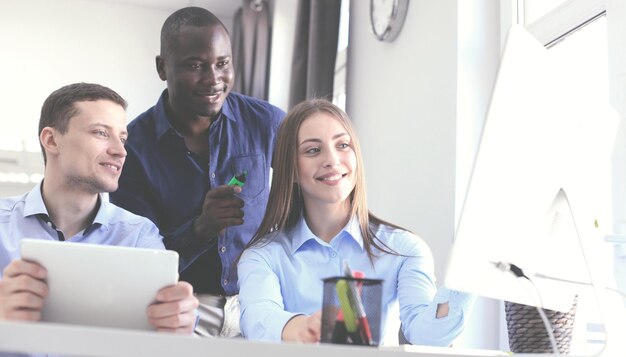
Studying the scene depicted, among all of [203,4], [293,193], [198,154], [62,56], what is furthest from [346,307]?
[203,4]

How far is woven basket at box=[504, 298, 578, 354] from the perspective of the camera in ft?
3.86

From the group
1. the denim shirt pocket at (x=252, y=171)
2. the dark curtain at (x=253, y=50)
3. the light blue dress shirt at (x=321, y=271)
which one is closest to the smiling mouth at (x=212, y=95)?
the denim shirt pocket at (x=252, y=171)

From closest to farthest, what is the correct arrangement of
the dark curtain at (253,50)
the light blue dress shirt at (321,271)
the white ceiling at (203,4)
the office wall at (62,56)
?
the light blue dress shirt at (321,271) → the office wall at (62,56) → the dark curtain at (253,50) → the white ceiling at (203,4)

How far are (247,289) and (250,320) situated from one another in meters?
0.11

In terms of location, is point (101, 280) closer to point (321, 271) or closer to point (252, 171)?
point (321, 271)

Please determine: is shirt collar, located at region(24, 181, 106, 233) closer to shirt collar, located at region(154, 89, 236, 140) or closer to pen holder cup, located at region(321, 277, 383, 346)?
shirt collar, located at region(154, 89, 236, 140)

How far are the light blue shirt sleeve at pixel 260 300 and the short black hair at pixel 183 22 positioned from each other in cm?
74

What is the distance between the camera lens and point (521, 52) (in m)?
1.02

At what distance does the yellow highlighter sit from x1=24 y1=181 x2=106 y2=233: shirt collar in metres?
0.97

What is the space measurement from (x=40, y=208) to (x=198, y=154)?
0.54 m

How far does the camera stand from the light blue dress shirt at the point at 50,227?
170cm

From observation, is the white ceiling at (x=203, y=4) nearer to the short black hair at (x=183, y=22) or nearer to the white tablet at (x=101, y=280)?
the short black hair at (x=183, y=22)

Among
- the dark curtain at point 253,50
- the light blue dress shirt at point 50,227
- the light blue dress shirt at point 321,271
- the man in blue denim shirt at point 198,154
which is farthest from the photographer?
the dark curtain at point 253,50

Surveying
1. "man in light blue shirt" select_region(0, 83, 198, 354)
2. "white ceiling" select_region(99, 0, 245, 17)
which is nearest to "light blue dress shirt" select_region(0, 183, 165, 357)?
"man in light blue shirt" select_region(0, 83, 198, 354)
